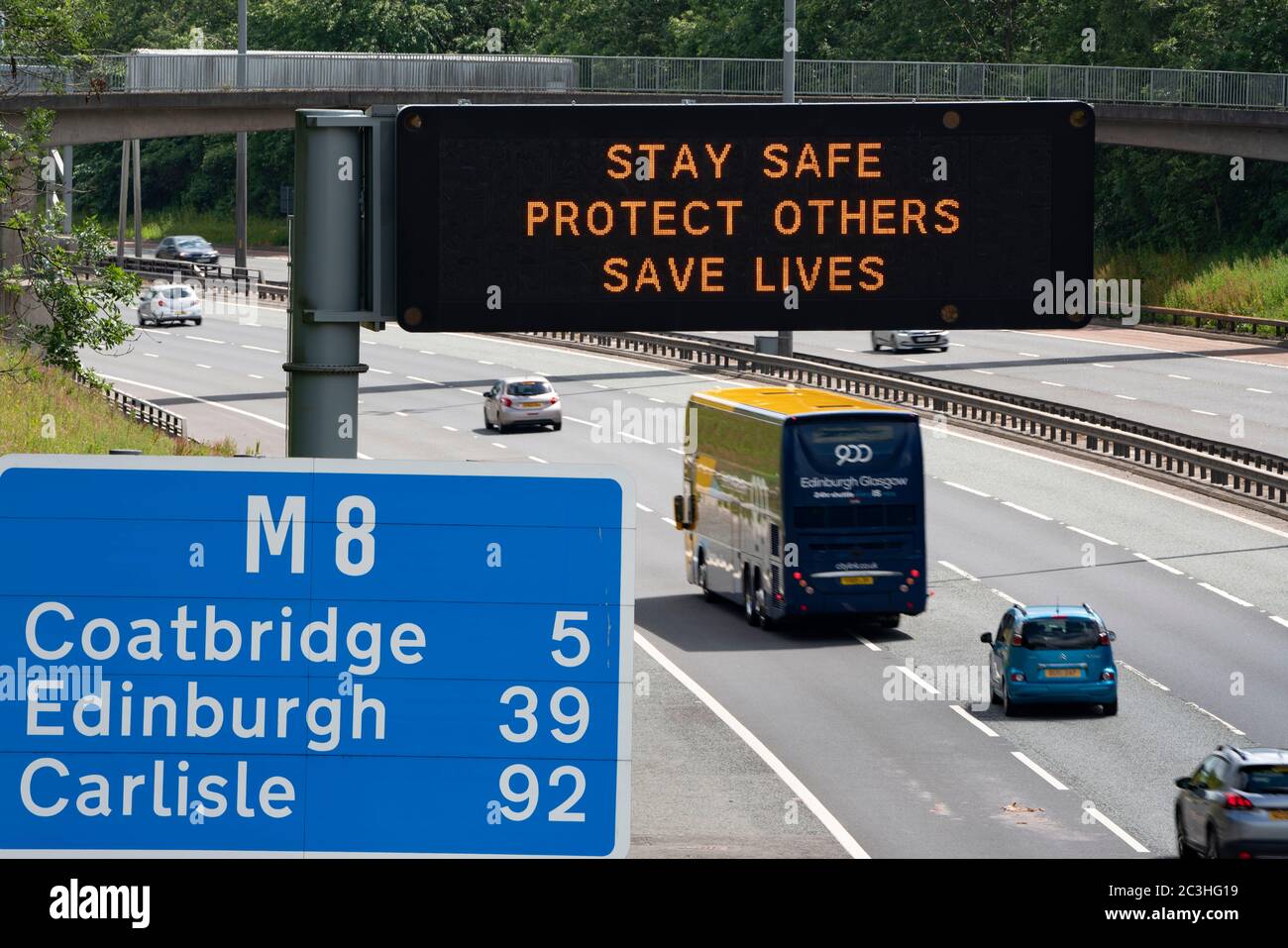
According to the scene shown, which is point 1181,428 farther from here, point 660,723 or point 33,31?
point 33,31

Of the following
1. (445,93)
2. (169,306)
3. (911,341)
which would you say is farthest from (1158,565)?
(169,306)

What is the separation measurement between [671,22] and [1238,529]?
8712 centimetres

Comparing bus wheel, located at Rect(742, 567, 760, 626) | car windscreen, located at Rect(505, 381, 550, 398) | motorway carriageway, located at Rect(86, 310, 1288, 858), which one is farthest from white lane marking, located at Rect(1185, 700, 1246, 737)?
car windscreen, located at Rect(505, 381, 550, 398)

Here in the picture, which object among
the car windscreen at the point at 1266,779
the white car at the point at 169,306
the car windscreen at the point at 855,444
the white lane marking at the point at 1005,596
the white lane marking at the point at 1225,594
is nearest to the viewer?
the car windscreen at the point at 1266,779

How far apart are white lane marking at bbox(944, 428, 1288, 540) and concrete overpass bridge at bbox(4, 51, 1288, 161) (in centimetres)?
2093

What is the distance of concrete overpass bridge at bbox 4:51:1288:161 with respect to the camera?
2771 inches

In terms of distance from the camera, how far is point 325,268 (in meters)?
9.80

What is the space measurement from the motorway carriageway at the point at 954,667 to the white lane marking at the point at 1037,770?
67 mm

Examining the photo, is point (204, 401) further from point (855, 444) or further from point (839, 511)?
point (855, 444)

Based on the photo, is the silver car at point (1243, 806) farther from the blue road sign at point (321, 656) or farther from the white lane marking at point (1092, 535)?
the white lane marking at point (1092, 535)

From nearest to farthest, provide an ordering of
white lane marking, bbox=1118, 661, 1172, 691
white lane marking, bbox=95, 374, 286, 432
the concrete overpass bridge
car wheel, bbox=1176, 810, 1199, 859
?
car wheel, bbox=1176, 810, 1199, 859 < white lane marking, bbox=1118, 661, 1172, 691 < white lane marking, bbox=95, 374, 286, 432 < the concrete overpass bridge

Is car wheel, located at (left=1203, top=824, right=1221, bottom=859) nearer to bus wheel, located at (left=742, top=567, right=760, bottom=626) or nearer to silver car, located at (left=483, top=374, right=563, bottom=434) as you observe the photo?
bus wheel, located at (left=742, top=567, right=760, bottom=626)

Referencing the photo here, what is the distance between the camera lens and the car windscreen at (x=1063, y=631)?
1347 inches

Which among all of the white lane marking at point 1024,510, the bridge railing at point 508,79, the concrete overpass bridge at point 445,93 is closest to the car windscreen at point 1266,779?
the white lane marking at point 1024,510
